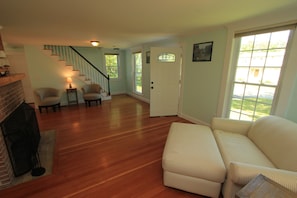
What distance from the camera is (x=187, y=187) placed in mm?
1621

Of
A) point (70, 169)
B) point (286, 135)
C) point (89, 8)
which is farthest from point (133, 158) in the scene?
point (89, 8)

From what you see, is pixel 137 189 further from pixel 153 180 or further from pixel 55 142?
pixel 55 142

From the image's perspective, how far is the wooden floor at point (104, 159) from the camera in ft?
5.59

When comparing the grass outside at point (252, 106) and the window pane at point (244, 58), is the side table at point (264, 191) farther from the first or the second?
the window pane at point (244, 58)

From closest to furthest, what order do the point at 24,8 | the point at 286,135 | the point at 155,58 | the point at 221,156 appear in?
the point at 286,135, the point at 221,156, the point at 24,8, the point at 155,58

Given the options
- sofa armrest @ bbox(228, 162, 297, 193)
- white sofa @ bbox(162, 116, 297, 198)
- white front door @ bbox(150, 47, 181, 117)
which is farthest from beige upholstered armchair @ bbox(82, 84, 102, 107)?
sofa armrest @ bbox(228, 162, 297, 193)

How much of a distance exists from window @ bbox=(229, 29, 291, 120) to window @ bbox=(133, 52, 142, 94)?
3.94 metres

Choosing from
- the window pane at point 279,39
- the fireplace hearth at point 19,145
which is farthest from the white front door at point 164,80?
the fireplace hearth at point 19,145

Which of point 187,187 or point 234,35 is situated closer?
point 187,187

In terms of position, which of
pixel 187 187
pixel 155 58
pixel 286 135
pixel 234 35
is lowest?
pixel 187 187

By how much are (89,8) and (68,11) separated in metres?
0.34

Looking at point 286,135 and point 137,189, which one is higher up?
point 286,135

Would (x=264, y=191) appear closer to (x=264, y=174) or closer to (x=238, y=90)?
(x=264, y=174)

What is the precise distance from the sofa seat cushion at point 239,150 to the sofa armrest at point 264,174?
0.93 ft
